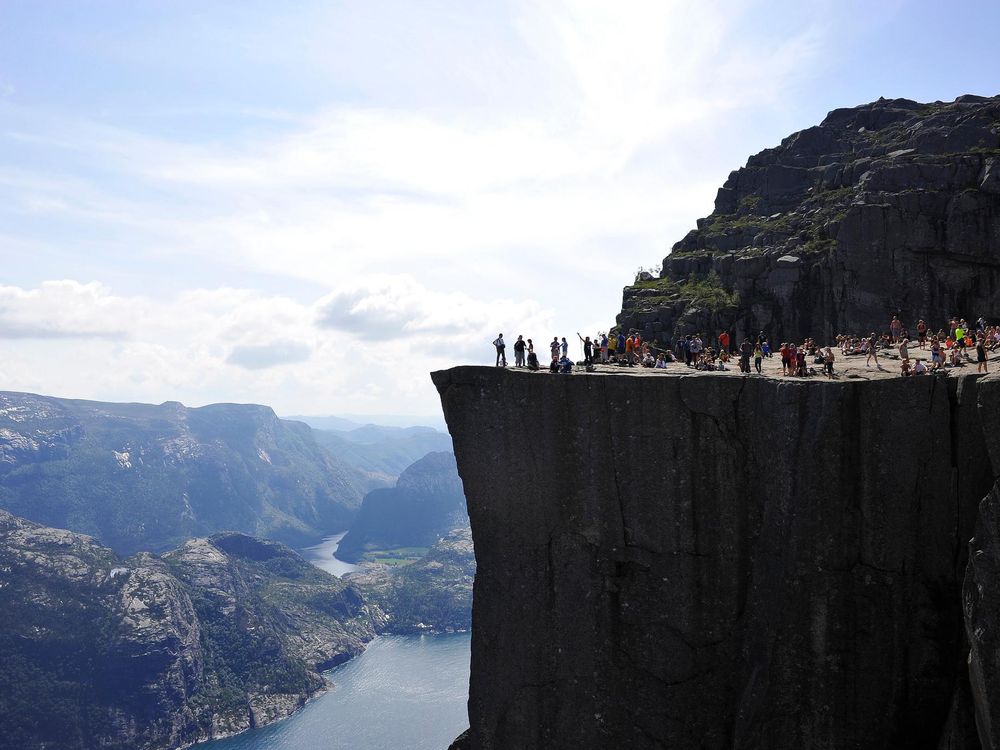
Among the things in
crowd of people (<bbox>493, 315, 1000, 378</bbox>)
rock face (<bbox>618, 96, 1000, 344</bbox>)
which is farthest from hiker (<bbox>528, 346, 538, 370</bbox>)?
rock face (<bbox>618, 96, 1000, 344</bbox>)

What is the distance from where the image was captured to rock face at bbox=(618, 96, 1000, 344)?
4206 centimetres

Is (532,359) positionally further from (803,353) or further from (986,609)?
(986,609)

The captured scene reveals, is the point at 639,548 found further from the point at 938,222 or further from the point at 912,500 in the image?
the point at 938,222

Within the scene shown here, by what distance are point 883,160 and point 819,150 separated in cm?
1156

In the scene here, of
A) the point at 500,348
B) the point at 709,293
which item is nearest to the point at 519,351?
the point at 500,348

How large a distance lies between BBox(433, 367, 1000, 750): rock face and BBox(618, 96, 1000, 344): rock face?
1773 cm

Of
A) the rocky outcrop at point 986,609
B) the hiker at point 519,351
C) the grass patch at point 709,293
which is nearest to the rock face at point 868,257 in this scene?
the grass patch at point 709,293

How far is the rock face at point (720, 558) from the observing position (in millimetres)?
22516

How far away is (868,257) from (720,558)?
81.1 feet

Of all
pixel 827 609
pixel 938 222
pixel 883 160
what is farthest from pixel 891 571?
pixel 883 160

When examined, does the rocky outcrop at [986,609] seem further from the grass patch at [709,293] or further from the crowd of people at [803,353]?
the grass patch at [709,293]

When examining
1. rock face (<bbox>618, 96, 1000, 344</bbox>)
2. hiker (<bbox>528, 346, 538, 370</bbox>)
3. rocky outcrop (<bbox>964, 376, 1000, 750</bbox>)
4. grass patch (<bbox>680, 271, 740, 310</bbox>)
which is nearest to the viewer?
rocky outcrop (<bbox>964, 376, 1000, 750</bbox>)

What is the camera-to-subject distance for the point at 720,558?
26.1 meters

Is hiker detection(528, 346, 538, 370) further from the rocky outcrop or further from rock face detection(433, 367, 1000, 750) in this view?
the rocky outcrop
